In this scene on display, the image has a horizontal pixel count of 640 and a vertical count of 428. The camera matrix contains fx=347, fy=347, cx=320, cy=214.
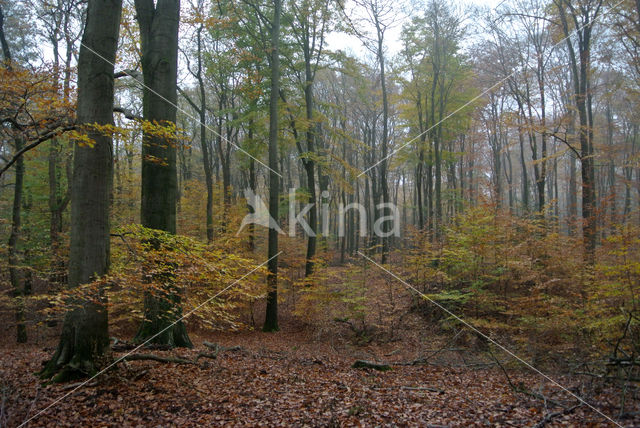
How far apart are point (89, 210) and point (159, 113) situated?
103 inches

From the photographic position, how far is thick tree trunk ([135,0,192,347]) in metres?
6.57

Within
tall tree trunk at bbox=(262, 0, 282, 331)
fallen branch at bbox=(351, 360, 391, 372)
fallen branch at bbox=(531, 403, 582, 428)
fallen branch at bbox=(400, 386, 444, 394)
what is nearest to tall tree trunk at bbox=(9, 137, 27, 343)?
tall tree trunk at bbox=(262, 0, 282, 331)

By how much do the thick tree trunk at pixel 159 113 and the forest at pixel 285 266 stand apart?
0.14 ft

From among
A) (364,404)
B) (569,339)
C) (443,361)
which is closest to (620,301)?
(569,339)

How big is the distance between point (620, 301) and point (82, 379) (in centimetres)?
830

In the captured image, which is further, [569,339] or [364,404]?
[569,339]

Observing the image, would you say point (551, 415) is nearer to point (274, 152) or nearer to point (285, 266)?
point (274, 152)

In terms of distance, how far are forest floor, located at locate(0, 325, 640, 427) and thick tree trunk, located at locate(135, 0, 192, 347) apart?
72cm

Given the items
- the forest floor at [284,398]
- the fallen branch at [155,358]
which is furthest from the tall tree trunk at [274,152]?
the fallen branch at [155,358]

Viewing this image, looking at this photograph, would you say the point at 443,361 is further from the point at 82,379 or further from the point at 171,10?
the point at 171,10

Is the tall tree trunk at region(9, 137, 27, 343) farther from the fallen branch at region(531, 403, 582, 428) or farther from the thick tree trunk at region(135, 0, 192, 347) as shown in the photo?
the fallen branch at region(531, 403, 582, 428)

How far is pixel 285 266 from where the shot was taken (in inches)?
580

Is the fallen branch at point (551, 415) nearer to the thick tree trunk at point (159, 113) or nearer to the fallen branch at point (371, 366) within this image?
the fallen branch at point (371, 366)

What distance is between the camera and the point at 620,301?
5805 millimetres
